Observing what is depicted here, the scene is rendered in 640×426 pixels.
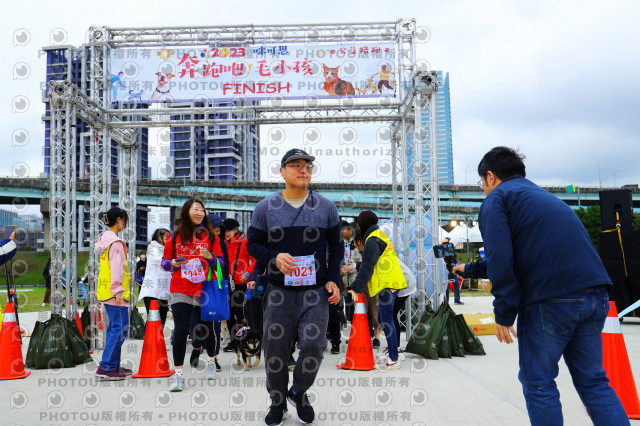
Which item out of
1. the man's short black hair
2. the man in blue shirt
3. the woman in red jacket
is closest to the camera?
the man in blue shirt

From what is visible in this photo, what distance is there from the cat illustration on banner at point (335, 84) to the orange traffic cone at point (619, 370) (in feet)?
23.2

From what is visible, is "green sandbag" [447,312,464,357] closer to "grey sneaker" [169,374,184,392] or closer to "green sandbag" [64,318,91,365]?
"grey sneaker" [169,374,184,392]

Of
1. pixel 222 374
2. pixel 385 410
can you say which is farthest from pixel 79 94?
pixel 385 410

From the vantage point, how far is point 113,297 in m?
5.54

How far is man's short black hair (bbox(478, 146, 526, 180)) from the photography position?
298 centimetres

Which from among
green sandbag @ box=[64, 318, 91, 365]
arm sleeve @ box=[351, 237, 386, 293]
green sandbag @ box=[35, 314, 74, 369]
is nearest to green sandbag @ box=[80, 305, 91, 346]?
green sandbag @ box=[64, 318, 91, 365]

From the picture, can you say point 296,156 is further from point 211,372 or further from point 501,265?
point 211,372

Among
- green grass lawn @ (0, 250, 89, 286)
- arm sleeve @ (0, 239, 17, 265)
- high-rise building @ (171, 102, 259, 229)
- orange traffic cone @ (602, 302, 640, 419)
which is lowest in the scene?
green grass lawn @ (0, 250, 89, 286)

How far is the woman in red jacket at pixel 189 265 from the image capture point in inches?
204

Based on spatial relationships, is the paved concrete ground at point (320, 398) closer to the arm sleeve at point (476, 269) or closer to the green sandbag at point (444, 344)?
the green sandbag at point (444, 344)

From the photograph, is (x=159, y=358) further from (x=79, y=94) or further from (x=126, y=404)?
(x=79, y=94)

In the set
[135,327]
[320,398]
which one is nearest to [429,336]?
[320,398]

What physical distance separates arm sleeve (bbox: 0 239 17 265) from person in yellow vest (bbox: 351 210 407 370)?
15.1ft

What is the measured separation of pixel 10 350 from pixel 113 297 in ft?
5.12
